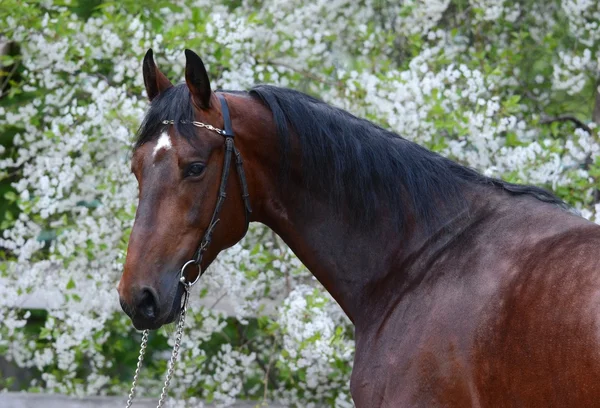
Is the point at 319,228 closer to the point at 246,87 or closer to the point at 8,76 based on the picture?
the point at 246,87

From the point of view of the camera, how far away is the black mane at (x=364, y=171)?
2.39 m

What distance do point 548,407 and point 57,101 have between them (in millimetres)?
3363

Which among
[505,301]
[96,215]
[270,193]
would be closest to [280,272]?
[96,215]

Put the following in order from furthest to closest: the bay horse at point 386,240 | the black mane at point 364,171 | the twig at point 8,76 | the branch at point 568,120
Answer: the twig at point 8,76
the branch at point 568,120
the black mane at point 364,171
the bay horse at point 386,240

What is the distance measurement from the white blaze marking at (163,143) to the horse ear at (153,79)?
22 cm

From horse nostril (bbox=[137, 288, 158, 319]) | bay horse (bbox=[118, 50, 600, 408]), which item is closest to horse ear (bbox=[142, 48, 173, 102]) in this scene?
bay horse (bbox=[118, 50, 600, 408])

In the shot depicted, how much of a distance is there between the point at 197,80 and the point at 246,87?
1.99 m

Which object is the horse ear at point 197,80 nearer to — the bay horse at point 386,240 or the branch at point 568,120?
the bay horse at point 386,240

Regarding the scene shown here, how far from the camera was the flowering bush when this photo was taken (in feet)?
13.1

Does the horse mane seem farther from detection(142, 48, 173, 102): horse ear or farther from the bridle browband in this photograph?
detection(142, 48, 173, 102): horse ear

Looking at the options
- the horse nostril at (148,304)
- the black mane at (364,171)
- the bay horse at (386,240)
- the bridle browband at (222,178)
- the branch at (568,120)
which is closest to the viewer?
the bay horse at (386,240)

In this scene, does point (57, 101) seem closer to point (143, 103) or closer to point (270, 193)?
point (143, 103)

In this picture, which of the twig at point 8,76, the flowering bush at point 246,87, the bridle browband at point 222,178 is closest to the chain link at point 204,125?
the bridle browband at point 222,178

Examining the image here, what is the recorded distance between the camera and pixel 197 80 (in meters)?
2.30
